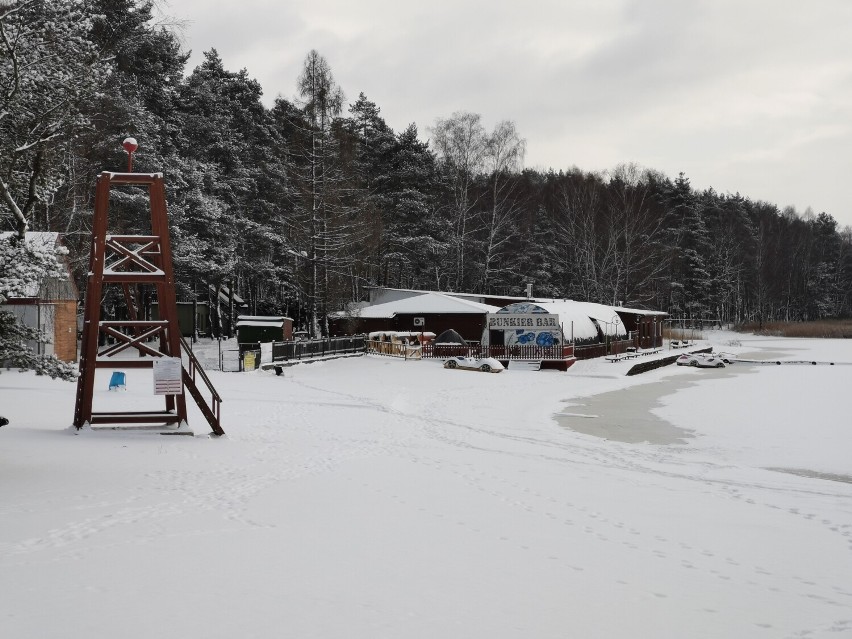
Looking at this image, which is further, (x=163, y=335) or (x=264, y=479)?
(x=163, y=335)

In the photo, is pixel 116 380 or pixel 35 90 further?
Result: pixel 116 380

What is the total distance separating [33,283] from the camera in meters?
9.34

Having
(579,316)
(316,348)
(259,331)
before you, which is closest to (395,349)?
(316,348)

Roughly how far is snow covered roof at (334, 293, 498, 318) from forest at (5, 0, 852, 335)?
197cm

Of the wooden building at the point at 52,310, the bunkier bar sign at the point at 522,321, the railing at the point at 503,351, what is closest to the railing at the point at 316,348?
the railing at the point at 503,351

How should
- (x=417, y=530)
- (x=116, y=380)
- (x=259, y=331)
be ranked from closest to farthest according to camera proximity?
(x=417, y=530), (x=116, y=380), (x=259, y=331)

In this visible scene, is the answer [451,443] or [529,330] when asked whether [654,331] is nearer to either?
[529,330]

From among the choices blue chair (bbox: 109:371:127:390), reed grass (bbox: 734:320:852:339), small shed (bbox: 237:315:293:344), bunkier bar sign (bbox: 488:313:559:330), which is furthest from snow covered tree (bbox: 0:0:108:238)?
reed grass (bbox: 734:320:852:339)

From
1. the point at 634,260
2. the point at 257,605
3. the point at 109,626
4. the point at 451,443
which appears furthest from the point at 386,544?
the point at 634,260

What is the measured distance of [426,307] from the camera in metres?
39.9

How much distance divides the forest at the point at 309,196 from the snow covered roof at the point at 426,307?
1.97m

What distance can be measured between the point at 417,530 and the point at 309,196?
29533mm

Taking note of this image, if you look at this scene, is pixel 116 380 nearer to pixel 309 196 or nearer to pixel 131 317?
pixel 131 317

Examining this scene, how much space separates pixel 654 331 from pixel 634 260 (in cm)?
1454
